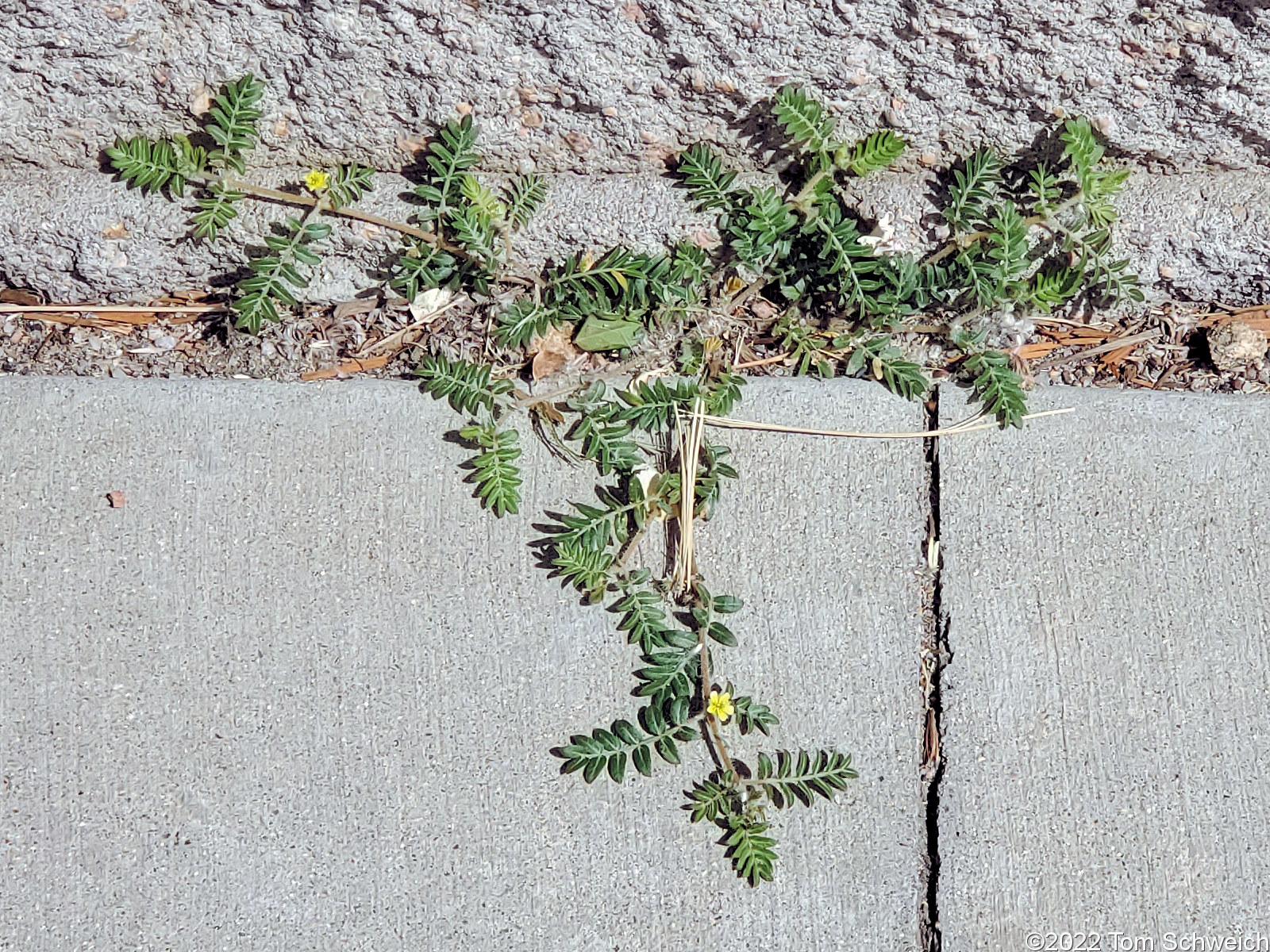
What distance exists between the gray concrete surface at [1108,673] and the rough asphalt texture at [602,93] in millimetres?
405

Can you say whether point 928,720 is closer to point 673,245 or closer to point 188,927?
point 673,245

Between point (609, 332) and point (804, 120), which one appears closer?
point (804, 120)

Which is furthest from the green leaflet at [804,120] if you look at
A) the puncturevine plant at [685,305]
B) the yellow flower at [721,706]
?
the yellow flower at [721,706]

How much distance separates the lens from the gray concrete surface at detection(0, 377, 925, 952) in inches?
79.1

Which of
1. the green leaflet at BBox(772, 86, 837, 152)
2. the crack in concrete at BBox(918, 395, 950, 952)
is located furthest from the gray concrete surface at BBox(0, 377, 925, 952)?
the green leaflet at BBox(772, 86, 837, 152)

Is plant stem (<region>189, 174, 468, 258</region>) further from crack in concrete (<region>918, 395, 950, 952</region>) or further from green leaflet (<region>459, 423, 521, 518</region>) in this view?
crack in concrete (<region>918, 395, 950, 952</region>)

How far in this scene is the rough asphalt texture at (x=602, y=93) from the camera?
1.88 m

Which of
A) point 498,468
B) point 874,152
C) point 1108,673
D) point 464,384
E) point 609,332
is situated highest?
point 874,152

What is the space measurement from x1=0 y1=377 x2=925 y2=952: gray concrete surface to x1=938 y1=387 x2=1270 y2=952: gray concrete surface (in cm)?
13

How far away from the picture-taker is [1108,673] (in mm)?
2096

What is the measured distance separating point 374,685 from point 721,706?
69 centimetres

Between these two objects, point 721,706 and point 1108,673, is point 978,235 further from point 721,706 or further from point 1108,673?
point 721,706

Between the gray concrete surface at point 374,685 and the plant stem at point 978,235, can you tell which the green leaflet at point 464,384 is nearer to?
the gray concrete surface at point 374,685

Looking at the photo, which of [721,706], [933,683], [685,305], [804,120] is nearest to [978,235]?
[804,120]
